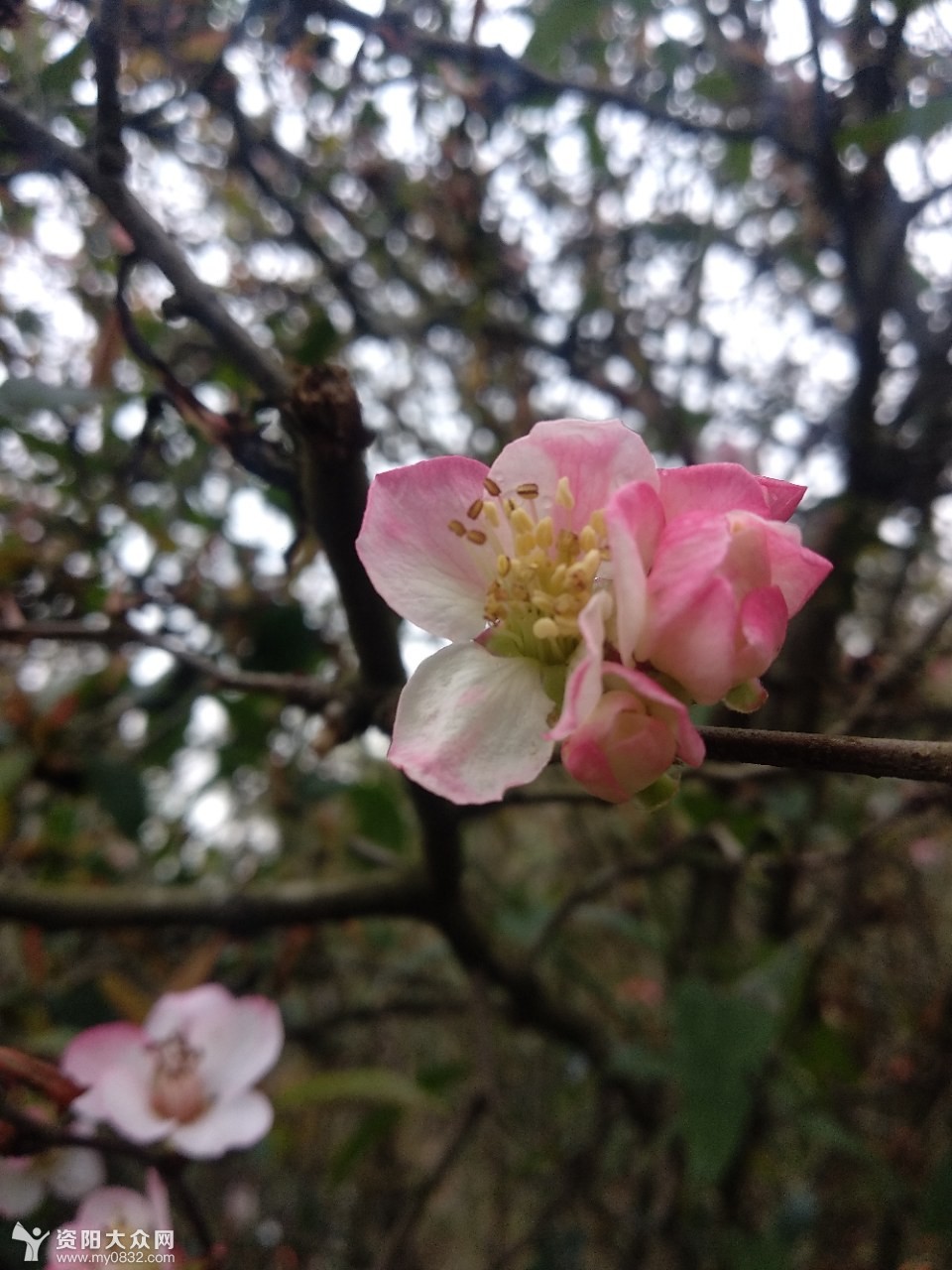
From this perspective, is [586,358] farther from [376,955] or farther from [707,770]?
[376,955]

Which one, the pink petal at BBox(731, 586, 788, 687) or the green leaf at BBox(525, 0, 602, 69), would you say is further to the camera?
the green leaf at BBox(525, 0, 602, 69)

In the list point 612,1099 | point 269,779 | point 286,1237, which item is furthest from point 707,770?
point 286,1237

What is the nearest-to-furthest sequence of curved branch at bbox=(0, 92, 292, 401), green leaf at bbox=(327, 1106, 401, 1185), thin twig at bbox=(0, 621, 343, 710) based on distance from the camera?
curved branch at bbox=(0, 92, 292, 401)
thin twig at bbox=(0, 621, 343, 710)
green leaf at bbox=(327, 1106, 401, 1185)

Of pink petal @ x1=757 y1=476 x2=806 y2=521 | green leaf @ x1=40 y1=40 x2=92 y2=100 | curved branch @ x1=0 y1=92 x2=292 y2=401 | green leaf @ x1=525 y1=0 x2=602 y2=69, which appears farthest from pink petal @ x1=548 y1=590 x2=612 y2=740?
green leaf @ x1=525 y1=0 x2=602 y2=69

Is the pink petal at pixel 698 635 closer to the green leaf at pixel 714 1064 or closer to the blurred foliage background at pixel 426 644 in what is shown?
the blurred foliage background at pixel 426 644

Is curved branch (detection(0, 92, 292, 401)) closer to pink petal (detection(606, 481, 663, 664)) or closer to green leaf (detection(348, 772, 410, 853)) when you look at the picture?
pink petal (detection(606, 481, 663, 664))

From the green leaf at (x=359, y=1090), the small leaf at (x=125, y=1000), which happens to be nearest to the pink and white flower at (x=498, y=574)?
the small leaf at (x=125, y=1000)

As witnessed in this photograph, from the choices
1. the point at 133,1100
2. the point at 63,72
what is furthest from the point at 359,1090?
the point at 63,72
